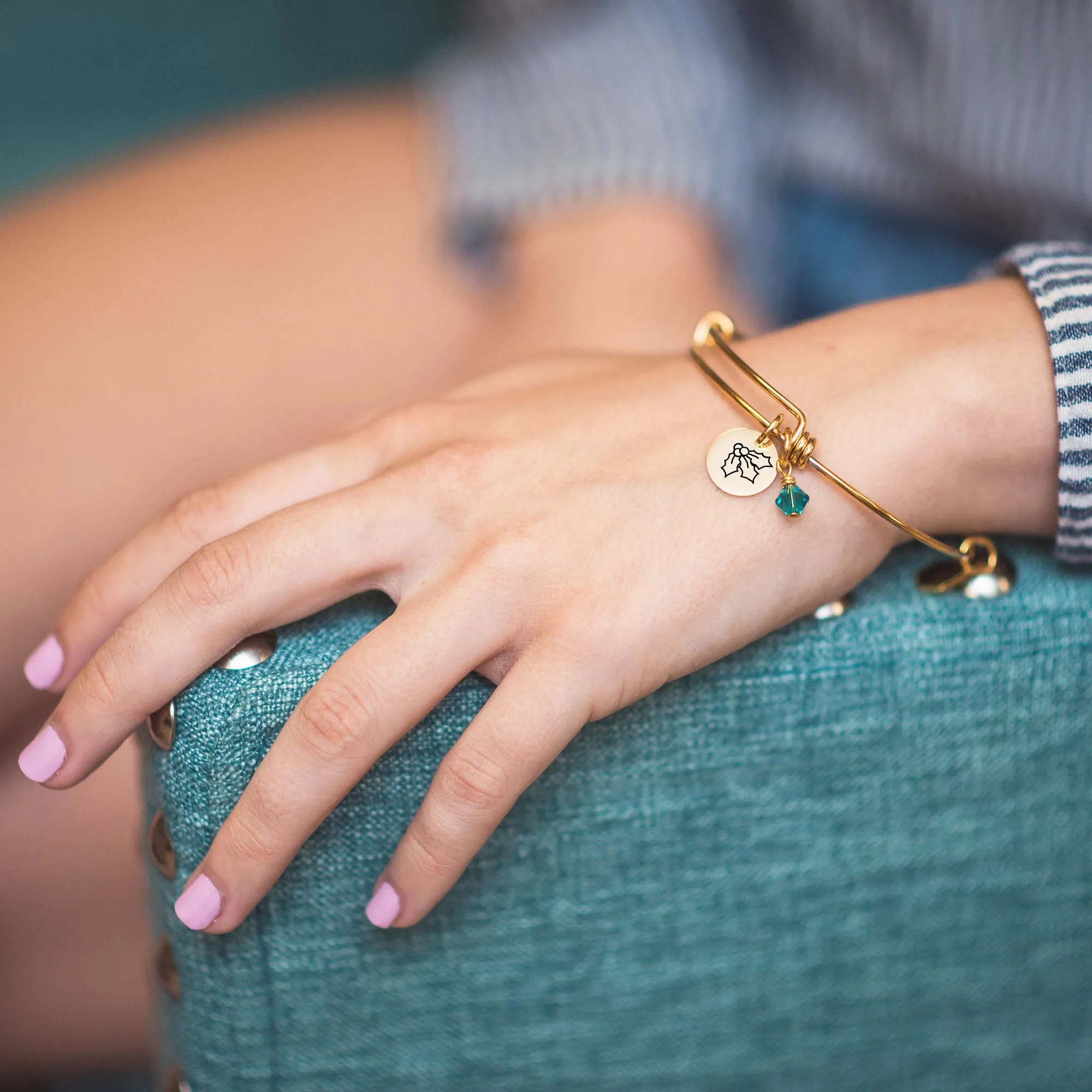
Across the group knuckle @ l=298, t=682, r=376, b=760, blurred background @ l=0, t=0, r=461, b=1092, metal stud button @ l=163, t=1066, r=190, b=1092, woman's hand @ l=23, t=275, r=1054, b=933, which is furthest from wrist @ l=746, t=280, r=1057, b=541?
blurred background @ l=0, t=0, r=461, b=1092

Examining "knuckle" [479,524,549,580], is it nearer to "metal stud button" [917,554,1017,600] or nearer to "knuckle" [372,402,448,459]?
"knuckle" [372,402,448,459]

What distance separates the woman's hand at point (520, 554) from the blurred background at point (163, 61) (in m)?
1.13

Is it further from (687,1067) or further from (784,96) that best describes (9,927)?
(784,96)

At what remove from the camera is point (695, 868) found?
1.76 ft

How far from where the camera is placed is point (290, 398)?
853mm

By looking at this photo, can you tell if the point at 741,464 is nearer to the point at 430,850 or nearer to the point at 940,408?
the point at 940,408

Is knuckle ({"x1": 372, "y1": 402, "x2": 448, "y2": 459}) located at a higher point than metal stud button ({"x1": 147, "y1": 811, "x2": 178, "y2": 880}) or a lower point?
higher

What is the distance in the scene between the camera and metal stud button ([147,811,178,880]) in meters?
0.50

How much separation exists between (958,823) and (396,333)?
24.5 inches

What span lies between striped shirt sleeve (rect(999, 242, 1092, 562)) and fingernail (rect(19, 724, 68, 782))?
547mm

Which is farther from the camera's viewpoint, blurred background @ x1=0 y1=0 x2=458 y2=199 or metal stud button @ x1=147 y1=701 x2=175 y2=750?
blurred background @ x1=0 y1=0 x2=458 y2=199

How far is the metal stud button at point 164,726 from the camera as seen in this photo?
48 cm

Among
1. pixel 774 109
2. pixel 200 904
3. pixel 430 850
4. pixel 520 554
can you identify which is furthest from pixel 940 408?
pixel 774 109

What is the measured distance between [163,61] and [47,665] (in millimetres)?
1215
